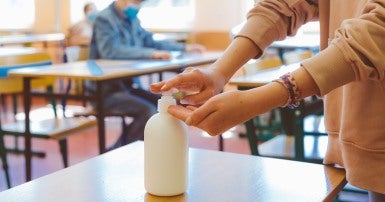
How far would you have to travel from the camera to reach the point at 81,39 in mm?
6840

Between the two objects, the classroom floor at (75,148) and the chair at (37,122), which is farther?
the classroom floor at (75,148)

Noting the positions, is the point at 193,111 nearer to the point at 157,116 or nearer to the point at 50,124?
the point at 157,116

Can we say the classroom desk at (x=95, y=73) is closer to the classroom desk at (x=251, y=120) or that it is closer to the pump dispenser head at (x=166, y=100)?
the classroom desk at (x=251, y=120)

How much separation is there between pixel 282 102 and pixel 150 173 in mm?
282

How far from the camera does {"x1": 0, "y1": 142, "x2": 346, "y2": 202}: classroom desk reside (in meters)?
0.98

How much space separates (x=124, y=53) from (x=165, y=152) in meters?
2.56

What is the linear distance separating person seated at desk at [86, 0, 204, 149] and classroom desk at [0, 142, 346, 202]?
2.07 m

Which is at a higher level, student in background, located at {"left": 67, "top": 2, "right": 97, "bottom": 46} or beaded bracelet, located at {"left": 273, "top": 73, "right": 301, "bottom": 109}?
beaded bracelet, located at {"left": 273, "top": 73, "right": 301, "bottom": 109}

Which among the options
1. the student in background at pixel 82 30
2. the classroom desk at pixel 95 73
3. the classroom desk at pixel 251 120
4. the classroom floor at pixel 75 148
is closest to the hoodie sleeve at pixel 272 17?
the classroom desk at pixel 251 120

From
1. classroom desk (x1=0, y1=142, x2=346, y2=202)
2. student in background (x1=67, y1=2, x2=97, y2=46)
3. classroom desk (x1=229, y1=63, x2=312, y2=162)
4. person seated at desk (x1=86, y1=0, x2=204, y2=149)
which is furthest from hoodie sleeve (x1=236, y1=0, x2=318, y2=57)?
student in background (x1=67, y1=2, x2=97, y2=46)

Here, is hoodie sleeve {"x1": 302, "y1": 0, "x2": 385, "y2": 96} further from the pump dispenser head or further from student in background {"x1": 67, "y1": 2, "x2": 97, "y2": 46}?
student in background {"x1": 67, "y1": 2, "x2": 97, "y2": 46}

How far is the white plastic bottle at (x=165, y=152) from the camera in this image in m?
0.95

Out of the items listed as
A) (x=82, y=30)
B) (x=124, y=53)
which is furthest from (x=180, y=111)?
(x=82, y=30)

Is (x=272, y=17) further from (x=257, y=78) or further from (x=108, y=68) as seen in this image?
(x=108, y=68)
